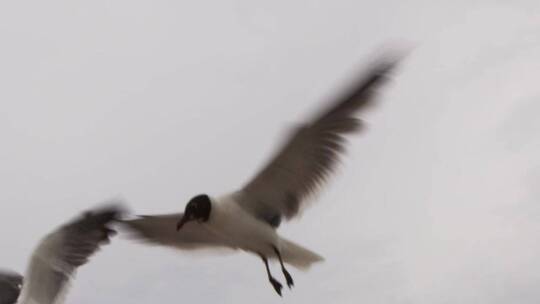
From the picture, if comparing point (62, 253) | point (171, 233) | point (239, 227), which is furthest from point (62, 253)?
point (239, 227)

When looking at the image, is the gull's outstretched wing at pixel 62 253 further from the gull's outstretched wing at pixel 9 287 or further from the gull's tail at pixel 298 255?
the gull's tail at pixel 298 255

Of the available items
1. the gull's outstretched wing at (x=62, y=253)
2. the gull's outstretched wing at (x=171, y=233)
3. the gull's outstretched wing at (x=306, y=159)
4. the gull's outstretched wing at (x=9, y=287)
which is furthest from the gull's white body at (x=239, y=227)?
the gull's outstretched wing at (x=9, y=287)

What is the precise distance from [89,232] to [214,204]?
75.3 inches

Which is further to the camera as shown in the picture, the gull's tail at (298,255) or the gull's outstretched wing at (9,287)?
the gull's outstretched wing at (9,287)

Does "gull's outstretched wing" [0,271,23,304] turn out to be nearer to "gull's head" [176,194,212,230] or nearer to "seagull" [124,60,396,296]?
"seagull" [124,60,396,296]

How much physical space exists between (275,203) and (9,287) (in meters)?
3.37

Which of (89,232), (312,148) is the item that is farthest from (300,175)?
(89,232)

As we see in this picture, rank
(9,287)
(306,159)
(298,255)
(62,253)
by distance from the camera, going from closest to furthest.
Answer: (306,159)
(298,255)
(62,253)
(9,287)

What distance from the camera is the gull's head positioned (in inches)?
284

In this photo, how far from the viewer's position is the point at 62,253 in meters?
8.52

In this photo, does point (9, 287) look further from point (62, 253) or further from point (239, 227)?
point (239, 227)

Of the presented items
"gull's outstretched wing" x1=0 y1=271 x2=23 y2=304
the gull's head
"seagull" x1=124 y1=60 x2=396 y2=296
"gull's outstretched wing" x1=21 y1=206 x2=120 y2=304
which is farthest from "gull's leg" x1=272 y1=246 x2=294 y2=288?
"gull's outstretched wing" x1=0 y1=271 x2=23 y2=304

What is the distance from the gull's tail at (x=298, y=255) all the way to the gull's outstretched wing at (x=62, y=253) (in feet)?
5.73

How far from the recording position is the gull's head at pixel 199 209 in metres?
7.20
